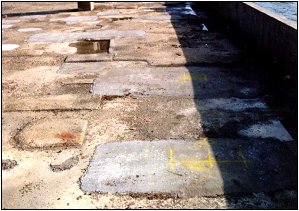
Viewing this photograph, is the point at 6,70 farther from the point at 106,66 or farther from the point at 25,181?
the point at 25,181

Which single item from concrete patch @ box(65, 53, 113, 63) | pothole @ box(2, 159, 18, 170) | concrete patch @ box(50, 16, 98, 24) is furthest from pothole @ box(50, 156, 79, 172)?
concrete patch @ box(50, 16, 98, 24)

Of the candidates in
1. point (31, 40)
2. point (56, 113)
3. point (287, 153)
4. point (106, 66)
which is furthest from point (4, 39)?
point (287, 153)

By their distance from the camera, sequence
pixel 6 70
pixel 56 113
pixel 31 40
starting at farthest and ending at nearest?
pixel 31 40
pixel 6 70
pixel 56 113

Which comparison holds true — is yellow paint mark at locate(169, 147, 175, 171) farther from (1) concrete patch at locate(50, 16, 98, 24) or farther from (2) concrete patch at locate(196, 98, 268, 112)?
(1) concrete patch at locate(50, 16, 98, 24)

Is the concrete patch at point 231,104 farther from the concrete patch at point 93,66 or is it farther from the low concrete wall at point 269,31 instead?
the concrete patch at point 93,66

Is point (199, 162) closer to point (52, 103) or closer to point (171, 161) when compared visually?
point (171, 161)

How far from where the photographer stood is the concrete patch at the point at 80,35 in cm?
1187

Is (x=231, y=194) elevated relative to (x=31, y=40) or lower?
lower

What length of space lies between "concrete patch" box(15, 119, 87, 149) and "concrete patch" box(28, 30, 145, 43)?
6.21 metres

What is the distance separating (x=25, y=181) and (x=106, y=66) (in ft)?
16.0

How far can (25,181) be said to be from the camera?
4633 mm

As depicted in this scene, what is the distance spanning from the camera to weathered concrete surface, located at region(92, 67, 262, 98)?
7.29m

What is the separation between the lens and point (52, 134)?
A: 18.8ft

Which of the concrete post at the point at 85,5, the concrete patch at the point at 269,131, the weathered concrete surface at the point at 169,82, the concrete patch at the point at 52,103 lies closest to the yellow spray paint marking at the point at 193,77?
the weathered concrete surface at the point at 169,82
